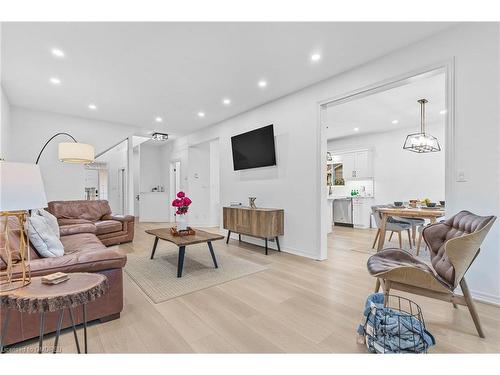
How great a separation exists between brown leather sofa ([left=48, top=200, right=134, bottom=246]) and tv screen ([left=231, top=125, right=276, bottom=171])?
2482mm

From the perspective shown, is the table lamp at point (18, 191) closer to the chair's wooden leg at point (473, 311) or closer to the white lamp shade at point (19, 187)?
the white lamp shade at point (19, 187)

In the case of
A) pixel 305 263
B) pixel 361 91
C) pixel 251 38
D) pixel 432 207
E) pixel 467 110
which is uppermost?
pixel 251 38

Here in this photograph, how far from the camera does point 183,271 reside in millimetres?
3230

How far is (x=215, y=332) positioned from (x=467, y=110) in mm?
3013

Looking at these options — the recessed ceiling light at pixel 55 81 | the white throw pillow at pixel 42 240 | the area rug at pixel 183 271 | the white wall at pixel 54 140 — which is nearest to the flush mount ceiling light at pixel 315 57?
the area rug at pixel 183 271

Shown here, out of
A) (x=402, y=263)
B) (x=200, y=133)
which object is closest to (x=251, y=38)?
(x=402, y=263)

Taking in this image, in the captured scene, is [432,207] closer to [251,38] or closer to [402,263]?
[402,263]

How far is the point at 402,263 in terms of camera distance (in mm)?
2158

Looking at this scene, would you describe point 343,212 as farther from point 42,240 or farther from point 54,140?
point 54,140

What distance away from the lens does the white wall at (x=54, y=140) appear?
4922 mm

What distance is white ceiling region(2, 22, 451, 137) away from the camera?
8.15ft
